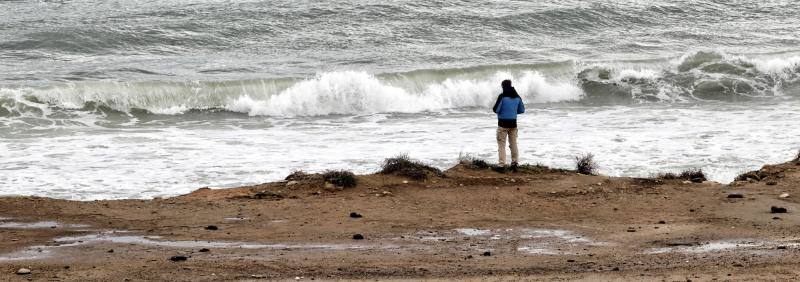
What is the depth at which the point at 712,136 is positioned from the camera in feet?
63.0

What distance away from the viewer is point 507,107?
15516mm

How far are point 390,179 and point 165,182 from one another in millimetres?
3223

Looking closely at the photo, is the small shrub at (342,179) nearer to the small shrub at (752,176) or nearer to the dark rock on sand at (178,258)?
the dark rock on sand at (178,258)

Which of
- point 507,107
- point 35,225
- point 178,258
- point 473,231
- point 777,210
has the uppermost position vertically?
point 507,107

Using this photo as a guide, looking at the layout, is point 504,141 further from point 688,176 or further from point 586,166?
point 688,176

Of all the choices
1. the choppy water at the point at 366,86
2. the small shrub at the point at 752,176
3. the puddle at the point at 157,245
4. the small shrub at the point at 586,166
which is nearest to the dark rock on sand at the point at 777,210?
the small shrub at the point at 752,176

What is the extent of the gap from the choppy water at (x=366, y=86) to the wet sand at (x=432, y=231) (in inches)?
82.3

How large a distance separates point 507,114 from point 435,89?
927cm

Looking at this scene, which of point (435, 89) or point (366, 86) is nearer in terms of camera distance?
point (366, 86)

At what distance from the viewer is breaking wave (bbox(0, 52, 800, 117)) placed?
23031 mm

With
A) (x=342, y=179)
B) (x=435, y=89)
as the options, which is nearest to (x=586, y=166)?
(x=342, y=179)

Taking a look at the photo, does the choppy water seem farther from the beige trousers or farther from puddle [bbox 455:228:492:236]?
puddle [bbox 455:228:492:236]

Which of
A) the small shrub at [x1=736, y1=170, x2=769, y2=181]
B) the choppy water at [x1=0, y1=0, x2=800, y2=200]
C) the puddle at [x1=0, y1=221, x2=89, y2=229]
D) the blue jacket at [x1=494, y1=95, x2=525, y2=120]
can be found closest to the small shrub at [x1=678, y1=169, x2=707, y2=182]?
the small shrub at [x1=736, y1=170, x2=769, y2=181]

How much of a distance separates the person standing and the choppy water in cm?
153
